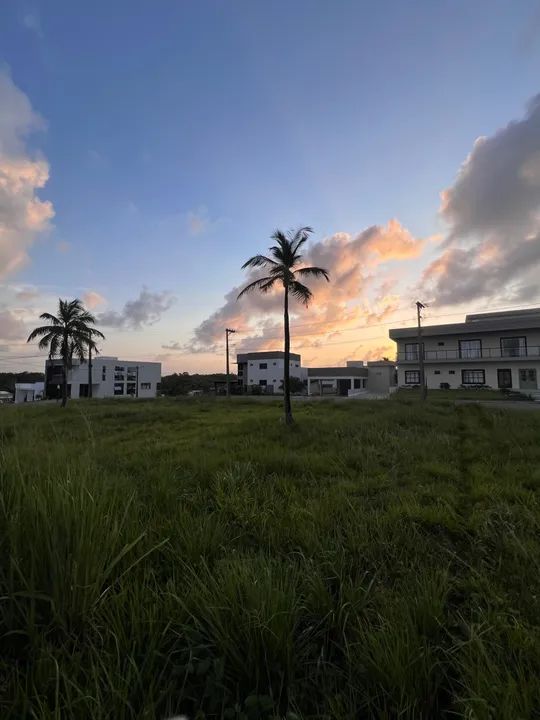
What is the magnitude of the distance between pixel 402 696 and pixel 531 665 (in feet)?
2.70

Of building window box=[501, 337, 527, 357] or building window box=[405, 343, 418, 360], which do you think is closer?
building window box=[501, 337, 527, 357]

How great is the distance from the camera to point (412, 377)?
149 ft

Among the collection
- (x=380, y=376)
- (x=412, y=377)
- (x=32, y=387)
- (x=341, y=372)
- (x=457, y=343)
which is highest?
(x=457, y=343)

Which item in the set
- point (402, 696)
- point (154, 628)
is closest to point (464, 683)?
point (402, 696)

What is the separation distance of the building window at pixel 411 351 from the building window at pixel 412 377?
5.34ft

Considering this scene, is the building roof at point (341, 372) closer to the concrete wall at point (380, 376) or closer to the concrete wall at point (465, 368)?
the concrete wall at point (380, 376)

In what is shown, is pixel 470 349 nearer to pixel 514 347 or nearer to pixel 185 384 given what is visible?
pixel 514 347

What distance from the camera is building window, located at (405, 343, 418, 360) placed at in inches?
1797

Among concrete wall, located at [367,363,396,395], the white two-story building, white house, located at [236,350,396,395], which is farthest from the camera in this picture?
white house, located at [236,350,396,395]

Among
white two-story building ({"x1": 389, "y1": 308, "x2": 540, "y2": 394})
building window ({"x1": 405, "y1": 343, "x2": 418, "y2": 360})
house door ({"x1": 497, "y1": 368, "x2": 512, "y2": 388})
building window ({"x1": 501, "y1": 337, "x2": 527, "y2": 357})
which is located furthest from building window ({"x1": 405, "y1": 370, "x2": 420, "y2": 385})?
building window ({"x1": 501, "y1": 337, "x2": 527, "y2": 357})

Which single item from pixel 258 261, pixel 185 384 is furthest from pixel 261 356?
pixel 258 261

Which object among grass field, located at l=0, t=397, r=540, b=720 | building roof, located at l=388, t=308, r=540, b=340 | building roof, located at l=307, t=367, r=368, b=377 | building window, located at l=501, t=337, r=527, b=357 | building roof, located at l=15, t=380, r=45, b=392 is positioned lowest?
grass field, located at l=0, t=397, r=540, b=720

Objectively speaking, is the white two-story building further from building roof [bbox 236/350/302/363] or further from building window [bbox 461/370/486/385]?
building roof [bbox 236/350/302/363]

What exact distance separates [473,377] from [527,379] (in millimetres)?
4890
